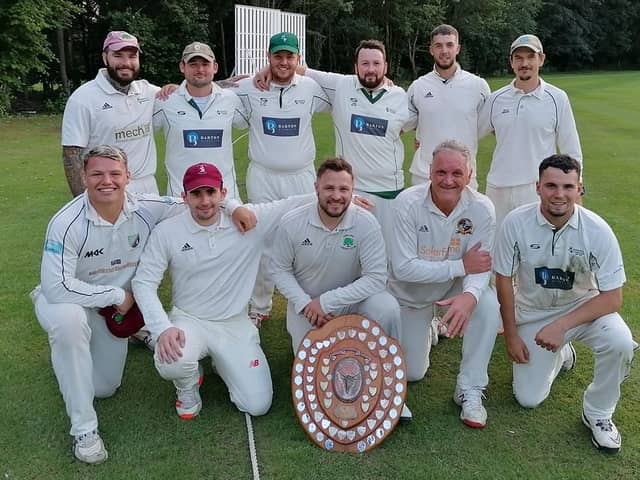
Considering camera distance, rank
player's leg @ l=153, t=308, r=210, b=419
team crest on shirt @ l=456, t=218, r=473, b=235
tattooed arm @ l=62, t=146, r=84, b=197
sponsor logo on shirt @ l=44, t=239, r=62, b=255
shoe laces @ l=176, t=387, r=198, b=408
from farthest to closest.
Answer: tattooed arm @ l=62, t=146, r=84, b=197 < team crest on shirt @ l=456, t=218, r=473, b=235 < shoe laces @ l=176, t=387, r=198, b=408 < player's leg @ l=153, t=308, r=210, b=419 < sponsor logo on shirt @ l=44, t=239, r=62, b=255

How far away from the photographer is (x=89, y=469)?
10.3 ft

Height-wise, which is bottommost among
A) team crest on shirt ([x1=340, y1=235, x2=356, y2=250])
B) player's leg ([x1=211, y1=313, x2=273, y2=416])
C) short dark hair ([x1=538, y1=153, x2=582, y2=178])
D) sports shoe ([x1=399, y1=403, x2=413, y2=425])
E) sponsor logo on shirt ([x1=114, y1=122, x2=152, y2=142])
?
sports shoe ([x1=399, y1=403, x2=413, y2=425])

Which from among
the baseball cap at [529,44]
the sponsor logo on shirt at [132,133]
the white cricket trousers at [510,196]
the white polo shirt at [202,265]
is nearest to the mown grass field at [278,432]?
the white polo shirt at [202,265]

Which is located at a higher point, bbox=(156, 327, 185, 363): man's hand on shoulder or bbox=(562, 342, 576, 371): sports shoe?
bbox=(156, 327, 185, 363): man's hand on shoulder

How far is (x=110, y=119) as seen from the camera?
4.50 meters

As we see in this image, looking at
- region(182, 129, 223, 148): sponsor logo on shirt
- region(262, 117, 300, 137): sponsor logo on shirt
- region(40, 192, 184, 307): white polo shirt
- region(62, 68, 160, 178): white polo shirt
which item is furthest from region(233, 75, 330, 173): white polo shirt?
region(40, 192, 184, 307): white polo shirt

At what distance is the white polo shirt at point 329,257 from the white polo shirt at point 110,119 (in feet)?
4.83

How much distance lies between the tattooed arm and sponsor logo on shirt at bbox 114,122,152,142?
290 millimetres

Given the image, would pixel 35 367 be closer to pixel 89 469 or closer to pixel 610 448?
pixel 89 469

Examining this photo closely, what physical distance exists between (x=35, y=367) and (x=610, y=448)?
356 centimetres

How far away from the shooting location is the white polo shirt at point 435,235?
3836 millimetres

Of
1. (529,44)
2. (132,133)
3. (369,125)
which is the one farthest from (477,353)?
(132,133)

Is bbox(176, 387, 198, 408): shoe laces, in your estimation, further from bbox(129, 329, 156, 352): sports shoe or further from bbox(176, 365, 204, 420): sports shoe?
bbox(129, 329, 156, 352): sports shoe

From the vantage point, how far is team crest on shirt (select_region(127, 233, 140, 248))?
3631 millimetres
